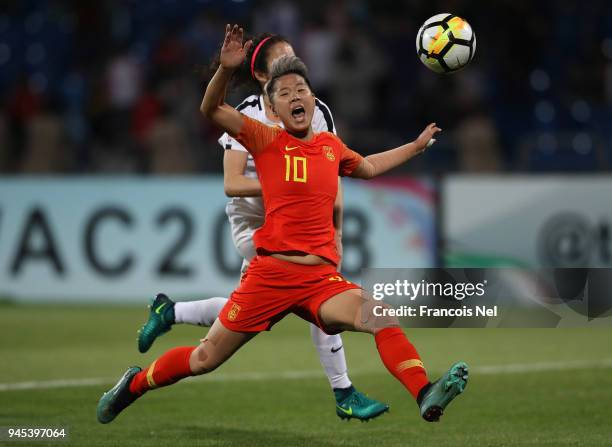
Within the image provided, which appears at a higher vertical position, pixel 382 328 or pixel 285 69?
pixel 285 69

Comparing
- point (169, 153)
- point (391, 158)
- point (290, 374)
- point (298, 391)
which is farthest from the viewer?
point (169, 153)

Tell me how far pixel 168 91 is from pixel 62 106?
180 centimetres

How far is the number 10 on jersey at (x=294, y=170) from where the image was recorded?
Result: 620 centimetres

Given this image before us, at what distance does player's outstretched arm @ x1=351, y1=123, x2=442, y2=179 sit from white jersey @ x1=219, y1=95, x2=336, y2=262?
0.84 metres

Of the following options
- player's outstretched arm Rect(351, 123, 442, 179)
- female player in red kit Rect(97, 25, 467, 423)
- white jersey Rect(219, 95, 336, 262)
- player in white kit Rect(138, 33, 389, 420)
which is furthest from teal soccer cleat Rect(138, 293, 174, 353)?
player's outstretched arm Rect(351, 123, 442, 179)

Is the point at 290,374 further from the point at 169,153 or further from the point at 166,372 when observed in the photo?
the point at 169,153

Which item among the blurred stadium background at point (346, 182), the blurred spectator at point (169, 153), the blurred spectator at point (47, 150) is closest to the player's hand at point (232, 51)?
the blurred stadium background at point (346, 182)

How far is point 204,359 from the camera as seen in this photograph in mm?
6406

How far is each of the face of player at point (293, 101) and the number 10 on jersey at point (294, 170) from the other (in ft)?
0.52

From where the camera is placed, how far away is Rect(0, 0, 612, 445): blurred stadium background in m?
10.0

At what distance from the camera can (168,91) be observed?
1683 centimetres

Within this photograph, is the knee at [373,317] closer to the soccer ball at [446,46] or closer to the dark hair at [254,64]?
the soccer ball at [446,46]

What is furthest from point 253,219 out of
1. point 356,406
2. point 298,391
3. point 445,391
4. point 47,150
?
point 47,150

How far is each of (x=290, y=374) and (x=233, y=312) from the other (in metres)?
3.72
